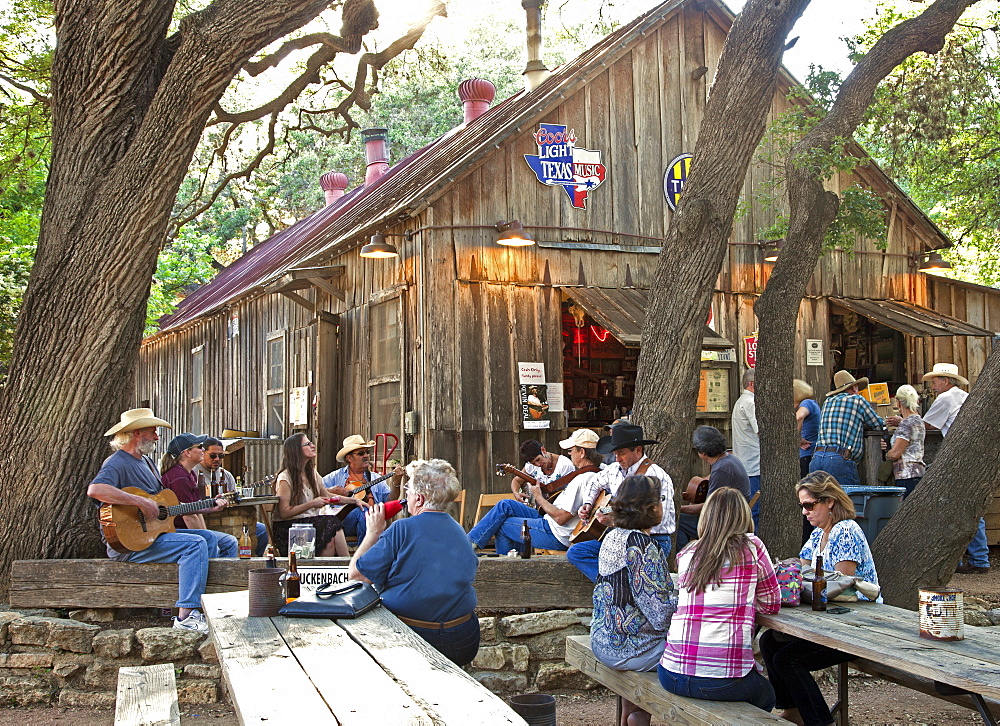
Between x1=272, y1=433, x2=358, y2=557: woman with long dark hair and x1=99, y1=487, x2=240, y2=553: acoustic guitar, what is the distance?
113 cm

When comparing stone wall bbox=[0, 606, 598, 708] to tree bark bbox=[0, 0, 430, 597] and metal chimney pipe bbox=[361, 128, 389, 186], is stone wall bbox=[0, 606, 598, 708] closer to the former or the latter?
tree bark bbox=[0, 0, 430, 597]

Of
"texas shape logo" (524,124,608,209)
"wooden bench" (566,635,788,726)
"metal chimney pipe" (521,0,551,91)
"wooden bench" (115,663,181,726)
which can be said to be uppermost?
"metal chimney pipe" (521,0,551,91)

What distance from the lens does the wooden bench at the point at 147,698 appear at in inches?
193

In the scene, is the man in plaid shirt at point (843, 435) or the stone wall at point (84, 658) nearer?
the stone wall at point (84, 658)

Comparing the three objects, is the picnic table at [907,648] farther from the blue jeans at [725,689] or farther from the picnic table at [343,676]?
the picnic table at [343,676]

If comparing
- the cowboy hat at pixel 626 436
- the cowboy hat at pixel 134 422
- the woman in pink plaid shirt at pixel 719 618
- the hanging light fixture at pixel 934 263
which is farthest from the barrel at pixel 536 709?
the hanging light fixture at pixel 934 263

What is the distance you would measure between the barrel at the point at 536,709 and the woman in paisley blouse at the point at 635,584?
42 cm

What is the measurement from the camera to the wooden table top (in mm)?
3922

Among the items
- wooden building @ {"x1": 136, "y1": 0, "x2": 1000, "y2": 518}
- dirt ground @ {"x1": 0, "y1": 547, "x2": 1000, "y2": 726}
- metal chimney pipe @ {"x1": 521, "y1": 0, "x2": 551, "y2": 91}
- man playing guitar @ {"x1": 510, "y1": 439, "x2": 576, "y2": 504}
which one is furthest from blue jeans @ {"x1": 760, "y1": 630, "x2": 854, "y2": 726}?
metal chimney pipe @ {"x1": 521, "y1": 0, "x2": 551, "y2": 91}

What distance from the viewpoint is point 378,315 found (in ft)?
41.2

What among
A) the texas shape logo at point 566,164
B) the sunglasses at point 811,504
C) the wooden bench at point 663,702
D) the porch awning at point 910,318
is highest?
the texas shape logo at point 566,164

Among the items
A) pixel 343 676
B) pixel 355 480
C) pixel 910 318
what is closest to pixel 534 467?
pixel 355 480

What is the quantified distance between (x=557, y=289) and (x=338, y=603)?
24.0ft

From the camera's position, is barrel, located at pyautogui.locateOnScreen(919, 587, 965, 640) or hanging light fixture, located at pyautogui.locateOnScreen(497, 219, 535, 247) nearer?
barrel, located at pyautogui.locateOnScreen(919, 587, 965, 640)
